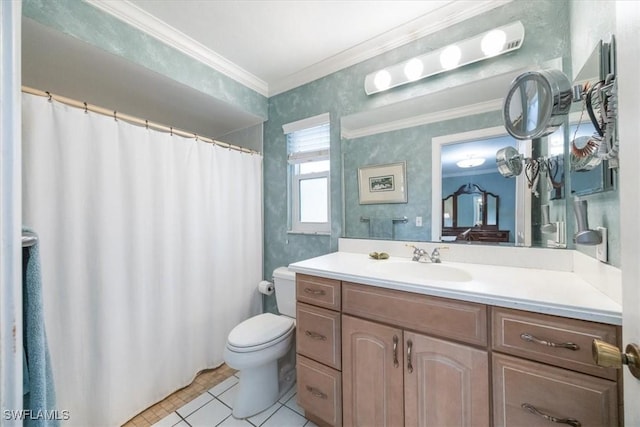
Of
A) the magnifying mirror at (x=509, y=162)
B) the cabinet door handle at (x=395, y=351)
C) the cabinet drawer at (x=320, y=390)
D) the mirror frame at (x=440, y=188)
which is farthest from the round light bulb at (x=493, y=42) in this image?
the cabinet drawer at (x=320, y=390)

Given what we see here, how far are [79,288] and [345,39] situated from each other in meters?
2.06

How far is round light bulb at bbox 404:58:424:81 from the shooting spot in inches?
56.7

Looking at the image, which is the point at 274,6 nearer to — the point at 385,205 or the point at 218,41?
the point at 218,41

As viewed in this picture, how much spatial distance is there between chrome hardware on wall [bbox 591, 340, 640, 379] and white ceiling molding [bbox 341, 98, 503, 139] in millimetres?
1264

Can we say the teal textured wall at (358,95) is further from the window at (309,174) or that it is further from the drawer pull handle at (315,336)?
the drawer pull handle at (315,336)

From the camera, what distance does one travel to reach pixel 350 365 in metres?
→ 1.16

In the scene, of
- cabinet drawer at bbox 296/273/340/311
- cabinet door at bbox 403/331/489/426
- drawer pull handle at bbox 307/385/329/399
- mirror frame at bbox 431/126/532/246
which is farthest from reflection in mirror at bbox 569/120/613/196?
drawer pull handle at bbox 307/385/329/399

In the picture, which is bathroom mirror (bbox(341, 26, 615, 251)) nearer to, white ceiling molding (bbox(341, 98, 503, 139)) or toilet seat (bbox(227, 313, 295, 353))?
white ceiling molding (bbox(341, 98, 503, 139))

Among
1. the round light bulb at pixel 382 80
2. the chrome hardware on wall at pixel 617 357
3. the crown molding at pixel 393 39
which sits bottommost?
the chrome hardware on wall at pixel 617 357

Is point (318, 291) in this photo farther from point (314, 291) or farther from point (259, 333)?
point (259, 333)

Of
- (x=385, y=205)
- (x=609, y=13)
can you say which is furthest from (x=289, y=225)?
(x=609, y=13)

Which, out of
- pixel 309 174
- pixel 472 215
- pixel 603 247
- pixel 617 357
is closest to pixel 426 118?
pixel 472 215

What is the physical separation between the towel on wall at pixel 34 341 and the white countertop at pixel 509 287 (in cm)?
91

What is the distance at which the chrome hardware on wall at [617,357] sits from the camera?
428 millimetres
